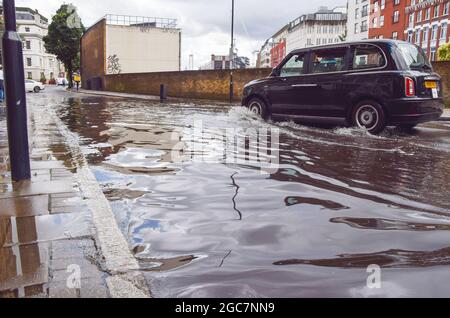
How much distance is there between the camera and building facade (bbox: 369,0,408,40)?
56662 millimetres

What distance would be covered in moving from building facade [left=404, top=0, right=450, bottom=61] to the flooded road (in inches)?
1933

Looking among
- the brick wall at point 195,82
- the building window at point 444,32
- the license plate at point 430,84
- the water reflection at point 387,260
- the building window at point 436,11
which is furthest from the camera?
the building window at point 436,11

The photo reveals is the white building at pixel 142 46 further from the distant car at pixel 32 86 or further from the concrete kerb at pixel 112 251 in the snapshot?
the concrete kerb at pixel 112 251

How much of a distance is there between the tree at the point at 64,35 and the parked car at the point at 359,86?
51.5 meters

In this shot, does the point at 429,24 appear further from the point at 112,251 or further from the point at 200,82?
the point at 112,251

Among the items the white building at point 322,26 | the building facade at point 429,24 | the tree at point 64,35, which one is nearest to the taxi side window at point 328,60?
the building facade at point 429,24

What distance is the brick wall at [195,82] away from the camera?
2298cm

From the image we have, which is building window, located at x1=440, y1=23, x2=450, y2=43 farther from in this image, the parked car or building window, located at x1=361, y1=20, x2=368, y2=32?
the parked car

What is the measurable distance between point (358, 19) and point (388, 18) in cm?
1069

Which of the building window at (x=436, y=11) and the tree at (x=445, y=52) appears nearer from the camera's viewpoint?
the tree at (x=445, y=52)

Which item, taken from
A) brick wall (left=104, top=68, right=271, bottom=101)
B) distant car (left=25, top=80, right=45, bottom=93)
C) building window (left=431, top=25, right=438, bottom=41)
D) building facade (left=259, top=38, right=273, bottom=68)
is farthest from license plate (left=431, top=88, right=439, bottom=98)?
building facade (left=259, top=38, right=273, bottom=68)

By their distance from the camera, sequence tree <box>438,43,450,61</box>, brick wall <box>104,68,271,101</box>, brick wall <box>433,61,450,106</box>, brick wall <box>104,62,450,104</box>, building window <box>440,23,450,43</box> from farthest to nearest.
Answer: building window <box>440,23,450,43</box>
tree <box>438,43,450,61</box>
brick wall <box>104,68,271,101</box>
brick wall <box>104,62,450,104</box>
brick wall <box>433,61,450,106</box>
